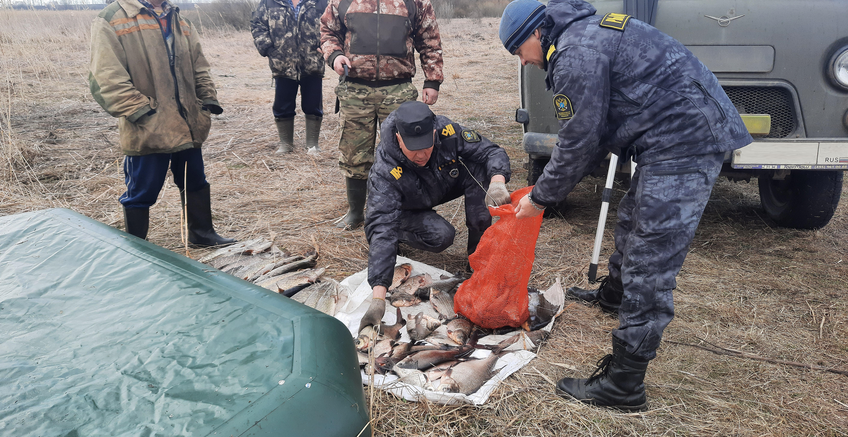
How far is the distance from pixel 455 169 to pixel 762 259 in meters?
2.38

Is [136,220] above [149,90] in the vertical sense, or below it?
below

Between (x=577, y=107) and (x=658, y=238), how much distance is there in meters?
0.65

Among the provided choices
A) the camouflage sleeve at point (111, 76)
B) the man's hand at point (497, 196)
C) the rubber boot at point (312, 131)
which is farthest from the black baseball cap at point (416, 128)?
the rubber boot at point (312, 131)

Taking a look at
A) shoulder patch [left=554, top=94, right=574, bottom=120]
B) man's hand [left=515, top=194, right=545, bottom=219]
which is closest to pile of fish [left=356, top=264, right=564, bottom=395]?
man's hand [left=515, top=194, right=545, bottom=219]

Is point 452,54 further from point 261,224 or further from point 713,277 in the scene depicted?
point 713,277

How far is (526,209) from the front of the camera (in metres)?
2.46

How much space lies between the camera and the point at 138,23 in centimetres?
335

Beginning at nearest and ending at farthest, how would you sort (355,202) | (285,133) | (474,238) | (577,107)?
(577,107)
(474,238)
(355,202)
(285,133)

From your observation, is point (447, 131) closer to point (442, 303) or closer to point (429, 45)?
point (442, 303)

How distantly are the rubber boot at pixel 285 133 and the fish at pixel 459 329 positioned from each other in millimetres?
4539

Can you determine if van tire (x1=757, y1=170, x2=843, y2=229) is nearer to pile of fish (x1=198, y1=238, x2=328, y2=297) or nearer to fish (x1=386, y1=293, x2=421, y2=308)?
fish (x1=386, y1=293, x2=421, y2=308)

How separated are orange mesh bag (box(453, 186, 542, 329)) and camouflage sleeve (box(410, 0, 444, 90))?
6.00ft

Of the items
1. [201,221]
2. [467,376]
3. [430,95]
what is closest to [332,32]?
[430,95]

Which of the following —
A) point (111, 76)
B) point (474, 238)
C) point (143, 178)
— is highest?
point (111, 76)
